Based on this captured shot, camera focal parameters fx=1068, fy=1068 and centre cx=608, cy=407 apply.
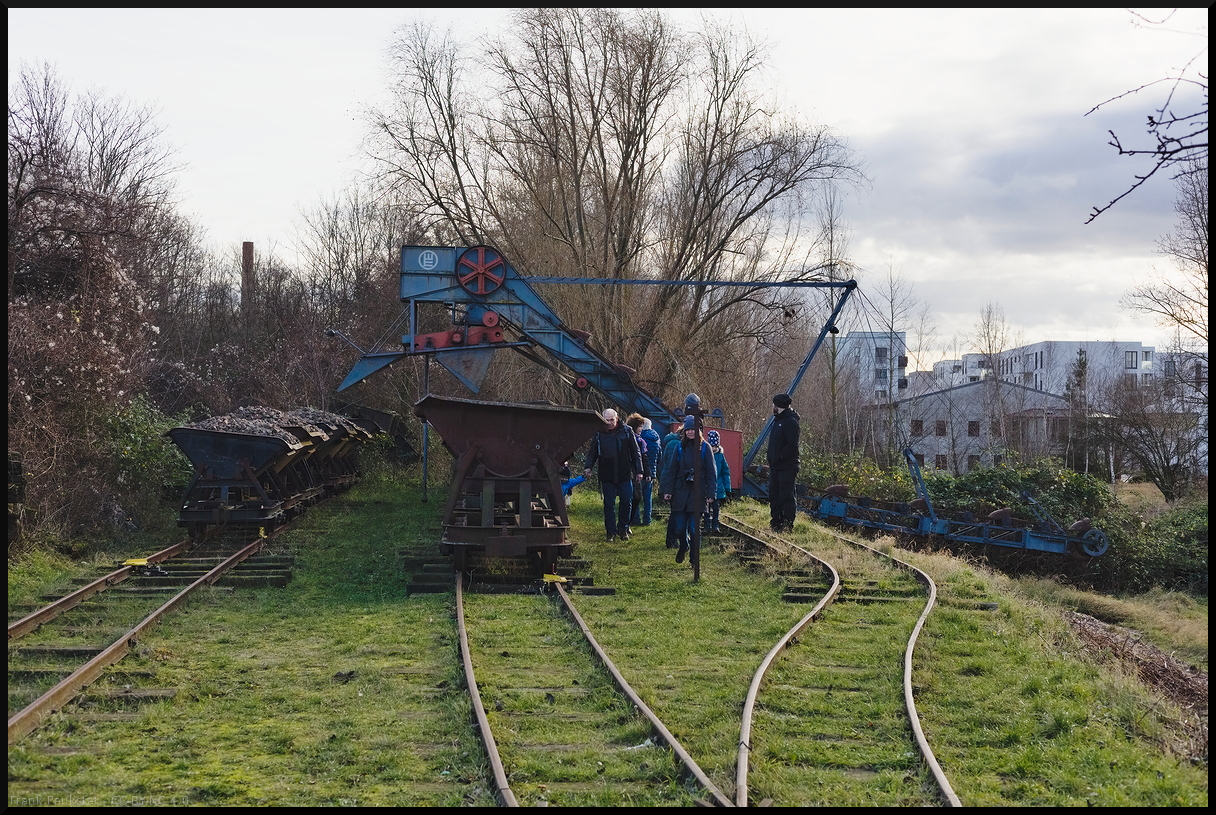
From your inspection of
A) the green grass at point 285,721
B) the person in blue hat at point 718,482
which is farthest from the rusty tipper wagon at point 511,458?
the person in blue hat at point 718,482

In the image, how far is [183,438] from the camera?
15430mm

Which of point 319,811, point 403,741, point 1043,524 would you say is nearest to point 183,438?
point 403,741

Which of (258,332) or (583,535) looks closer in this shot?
(583,535)

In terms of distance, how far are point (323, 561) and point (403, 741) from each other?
26.8ft

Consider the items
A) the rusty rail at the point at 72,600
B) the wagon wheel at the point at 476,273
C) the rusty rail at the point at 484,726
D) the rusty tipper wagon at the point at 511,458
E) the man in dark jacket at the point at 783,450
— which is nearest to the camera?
the rusty rail at the point at 484,726

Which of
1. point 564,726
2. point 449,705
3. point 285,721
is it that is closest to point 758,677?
point 564,726

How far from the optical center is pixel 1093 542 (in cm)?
2006

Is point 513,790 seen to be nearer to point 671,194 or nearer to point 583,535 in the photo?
point 583,535

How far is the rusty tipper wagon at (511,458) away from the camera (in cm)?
1262

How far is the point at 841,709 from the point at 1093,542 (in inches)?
582

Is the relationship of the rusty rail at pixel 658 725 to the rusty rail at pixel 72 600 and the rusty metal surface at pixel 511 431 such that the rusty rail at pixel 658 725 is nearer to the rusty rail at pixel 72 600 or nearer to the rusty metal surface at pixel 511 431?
the rusty metal surface at pixel 511 431

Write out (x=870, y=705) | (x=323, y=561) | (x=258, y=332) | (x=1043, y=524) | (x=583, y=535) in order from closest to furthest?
(x=870, y=705)
(x=323, y=561)
(x=583, y=535)
(x=1043, y=524)
(x=258, y=332)

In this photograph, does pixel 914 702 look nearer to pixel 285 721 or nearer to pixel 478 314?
pixel 285 721

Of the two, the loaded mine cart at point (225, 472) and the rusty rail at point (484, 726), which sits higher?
the loaded mine cart at point (225, 472)
